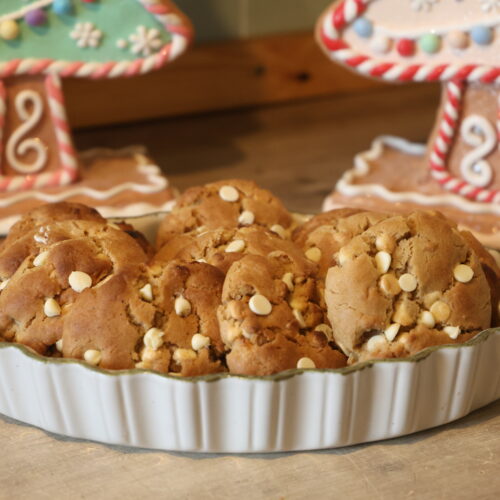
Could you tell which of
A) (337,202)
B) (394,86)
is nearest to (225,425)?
(337,202)

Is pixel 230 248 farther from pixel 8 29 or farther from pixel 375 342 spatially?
pixel 8 29

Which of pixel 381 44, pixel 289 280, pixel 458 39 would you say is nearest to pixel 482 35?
pixel 458 39

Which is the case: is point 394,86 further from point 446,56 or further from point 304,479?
point 304,479

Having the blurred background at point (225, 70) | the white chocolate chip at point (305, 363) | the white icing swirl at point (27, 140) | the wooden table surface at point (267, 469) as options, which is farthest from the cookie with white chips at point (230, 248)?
the blurred background at point (225, 70)

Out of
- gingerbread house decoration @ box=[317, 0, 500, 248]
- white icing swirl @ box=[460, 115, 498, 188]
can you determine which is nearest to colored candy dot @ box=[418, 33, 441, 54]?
gingerbread house decoration @ box=[317, 0, 500, 248]

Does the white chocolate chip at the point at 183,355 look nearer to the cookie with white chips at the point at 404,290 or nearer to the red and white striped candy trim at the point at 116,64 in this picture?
the cookie with white chips at the point at 404,290

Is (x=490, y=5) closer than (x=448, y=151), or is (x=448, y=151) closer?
(x=490, y=5)

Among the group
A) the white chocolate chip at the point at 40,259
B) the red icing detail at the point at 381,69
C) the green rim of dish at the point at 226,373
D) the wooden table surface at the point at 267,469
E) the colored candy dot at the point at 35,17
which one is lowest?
the wooden table surface at the point at 267,469
